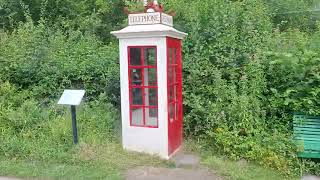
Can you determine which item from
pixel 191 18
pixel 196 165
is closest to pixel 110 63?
pixel 191 18

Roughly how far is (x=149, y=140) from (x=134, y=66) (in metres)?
1.31

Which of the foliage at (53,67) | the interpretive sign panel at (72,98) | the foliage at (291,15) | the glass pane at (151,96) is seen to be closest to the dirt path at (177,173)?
the glass pane at (151,96)

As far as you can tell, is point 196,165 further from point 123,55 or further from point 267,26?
point 267,26

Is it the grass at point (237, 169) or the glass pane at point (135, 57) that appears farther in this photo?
the glass pane at point (135, 57)

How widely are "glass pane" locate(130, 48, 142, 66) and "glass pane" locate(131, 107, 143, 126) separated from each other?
79cm

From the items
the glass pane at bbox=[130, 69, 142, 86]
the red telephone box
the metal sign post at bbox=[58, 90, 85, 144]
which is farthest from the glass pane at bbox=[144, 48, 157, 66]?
the metal sign post at bbox=[58, 90, 85, 144]

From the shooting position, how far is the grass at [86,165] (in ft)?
18.7

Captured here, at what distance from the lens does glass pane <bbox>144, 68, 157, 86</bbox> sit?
634 cm

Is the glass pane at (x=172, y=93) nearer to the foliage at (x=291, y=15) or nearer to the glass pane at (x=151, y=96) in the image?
the glass pane at (x=151, y=96)

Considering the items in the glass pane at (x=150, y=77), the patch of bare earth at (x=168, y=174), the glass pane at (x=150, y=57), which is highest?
the glass pane at (x=150, y=57)

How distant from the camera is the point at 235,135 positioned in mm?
6398

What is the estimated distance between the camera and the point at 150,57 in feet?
20.7

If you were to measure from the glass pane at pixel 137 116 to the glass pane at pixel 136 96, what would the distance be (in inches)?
4.2

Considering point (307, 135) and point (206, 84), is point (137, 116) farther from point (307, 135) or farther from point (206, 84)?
point (307, 135)
